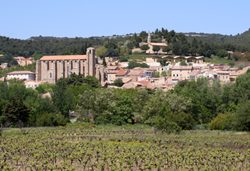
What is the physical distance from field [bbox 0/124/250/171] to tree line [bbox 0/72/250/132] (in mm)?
13461

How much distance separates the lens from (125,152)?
35688 mm

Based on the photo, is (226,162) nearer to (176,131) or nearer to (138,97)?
(176,131)

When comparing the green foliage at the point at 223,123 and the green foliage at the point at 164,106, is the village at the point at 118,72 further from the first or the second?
the green foliage at the point at 223,123

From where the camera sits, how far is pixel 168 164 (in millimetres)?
31281

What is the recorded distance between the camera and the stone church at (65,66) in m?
128

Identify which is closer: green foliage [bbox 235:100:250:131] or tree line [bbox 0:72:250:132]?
green foliage [bbox 235:100:250:131]

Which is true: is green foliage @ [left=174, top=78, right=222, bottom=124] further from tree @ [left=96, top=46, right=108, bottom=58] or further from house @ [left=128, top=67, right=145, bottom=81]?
tree @ [left=96, top=46, right=108, bottom=58]

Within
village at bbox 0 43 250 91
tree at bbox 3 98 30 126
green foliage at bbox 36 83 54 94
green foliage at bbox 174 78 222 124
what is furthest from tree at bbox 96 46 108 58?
tree at bbox 3 98 30 126

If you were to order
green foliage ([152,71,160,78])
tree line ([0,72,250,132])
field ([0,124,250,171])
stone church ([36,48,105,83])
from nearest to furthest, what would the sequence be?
field ([0,124,250,171])
tree line ([0,72,250,132])
stone church ([36,48,105,83])
green foliage ([152,71,160,78])

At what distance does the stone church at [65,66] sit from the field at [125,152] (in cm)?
7824

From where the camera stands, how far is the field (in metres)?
30.7

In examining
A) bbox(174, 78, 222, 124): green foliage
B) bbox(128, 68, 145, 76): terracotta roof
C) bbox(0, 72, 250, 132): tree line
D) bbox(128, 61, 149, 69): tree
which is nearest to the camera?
bbox(0, 72, 250, 132): tree line

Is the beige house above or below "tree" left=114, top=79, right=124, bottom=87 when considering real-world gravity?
above

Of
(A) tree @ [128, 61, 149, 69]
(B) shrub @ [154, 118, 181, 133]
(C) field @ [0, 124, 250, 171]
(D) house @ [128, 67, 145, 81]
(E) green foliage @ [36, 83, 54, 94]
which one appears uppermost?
(C) field @ [0, 124, 250, 171]
